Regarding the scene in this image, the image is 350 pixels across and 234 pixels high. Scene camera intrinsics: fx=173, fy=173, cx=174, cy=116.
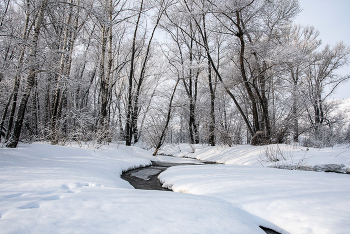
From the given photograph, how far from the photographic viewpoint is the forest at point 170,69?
234 inches

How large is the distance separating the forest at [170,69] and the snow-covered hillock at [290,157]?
1.19 meters

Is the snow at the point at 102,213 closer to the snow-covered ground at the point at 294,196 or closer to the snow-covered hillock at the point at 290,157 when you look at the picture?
the snow-covered ground at the point at 294,196

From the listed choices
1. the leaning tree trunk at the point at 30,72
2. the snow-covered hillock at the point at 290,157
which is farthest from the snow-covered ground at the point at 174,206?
the leaning tree trunk at the point at 30,72

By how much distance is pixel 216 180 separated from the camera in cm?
324

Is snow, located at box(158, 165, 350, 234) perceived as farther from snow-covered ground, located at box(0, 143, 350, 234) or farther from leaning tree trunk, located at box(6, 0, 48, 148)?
leaning tree trunk, located at box(6, 0, 48, 148)

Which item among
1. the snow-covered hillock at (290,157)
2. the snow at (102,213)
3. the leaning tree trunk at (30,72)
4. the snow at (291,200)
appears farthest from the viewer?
the leaning tree trunk at (30,72)

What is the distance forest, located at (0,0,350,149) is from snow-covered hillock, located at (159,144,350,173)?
47.0 inches

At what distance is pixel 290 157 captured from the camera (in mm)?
5324

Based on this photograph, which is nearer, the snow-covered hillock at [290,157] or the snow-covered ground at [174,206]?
the snow-covered ground at [174,206]

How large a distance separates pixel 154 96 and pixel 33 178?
13538mm

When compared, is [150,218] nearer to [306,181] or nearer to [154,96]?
[306,181]

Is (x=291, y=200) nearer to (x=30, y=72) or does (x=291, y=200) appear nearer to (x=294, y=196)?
(x=294, y=196)

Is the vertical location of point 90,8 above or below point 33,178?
above

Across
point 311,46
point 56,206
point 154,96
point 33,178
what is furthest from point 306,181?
point 311,46
